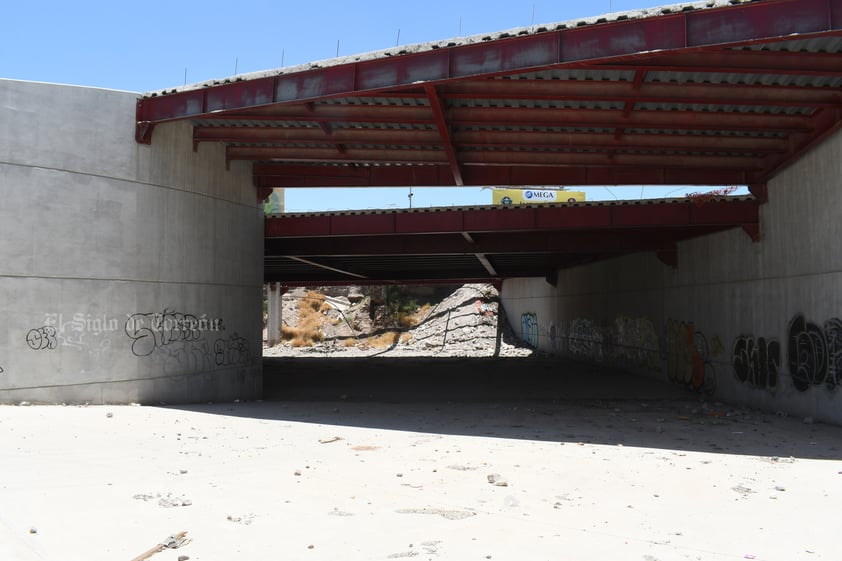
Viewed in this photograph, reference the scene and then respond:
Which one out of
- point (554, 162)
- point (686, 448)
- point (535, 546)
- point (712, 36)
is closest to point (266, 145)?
point (554, 162)

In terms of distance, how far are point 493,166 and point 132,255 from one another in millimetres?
8959

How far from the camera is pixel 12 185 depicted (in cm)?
1259

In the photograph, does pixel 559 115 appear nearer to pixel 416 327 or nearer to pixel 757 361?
pixel 757 361

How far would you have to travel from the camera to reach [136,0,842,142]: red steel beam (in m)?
9.62

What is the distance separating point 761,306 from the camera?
15.1m

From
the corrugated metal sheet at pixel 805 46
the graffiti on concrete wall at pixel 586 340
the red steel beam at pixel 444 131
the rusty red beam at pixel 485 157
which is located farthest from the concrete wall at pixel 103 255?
the graffiti on concrete wall at pixel 586 340

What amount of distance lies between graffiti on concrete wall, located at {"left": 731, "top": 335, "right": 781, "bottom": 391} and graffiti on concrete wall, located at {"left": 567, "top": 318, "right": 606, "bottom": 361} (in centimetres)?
1155

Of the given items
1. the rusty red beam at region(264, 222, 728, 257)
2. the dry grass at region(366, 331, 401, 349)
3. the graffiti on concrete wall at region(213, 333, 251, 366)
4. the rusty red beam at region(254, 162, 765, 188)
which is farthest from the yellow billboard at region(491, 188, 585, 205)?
the graffiti on concrete wall at region(213, 333, 251, 366)

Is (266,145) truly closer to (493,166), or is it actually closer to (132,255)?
(132,255)

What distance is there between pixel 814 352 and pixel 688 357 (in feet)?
20.8

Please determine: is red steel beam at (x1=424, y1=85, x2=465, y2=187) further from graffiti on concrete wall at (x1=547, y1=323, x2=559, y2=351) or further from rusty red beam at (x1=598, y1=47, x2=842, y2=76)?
graffiti on concrete wall at (x1=547, y1=323, x2=559, y2=351)

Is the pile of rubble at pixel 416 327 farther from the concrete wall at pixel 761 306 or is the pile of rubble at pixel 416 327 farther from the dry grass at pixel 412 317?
the concrete wall at pixel 761 306

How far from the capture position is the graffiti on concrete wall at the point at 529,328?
40969mm

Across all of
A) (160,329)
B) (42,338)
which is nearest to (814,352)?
(160,329)
